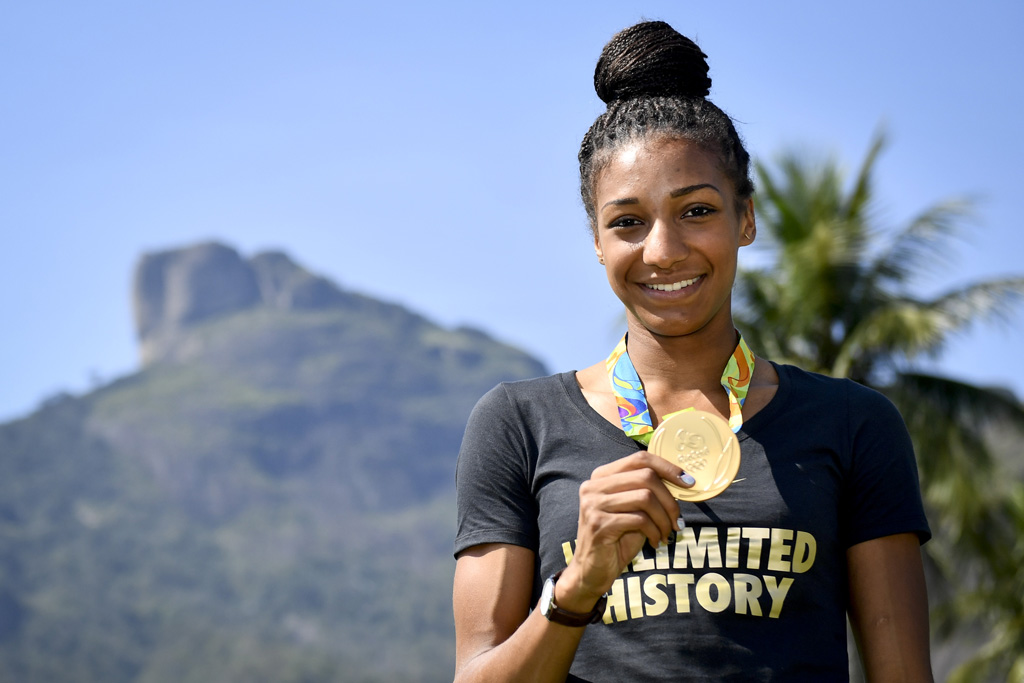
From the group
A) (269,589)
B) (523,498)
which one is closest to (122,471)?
(269,589)

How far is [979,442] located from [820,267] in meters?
3.49

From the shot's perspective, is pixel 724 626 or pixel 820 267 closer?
pixel 724 626

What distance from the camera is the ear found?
2.88 meters

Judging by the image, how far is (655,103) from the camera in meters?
2.81

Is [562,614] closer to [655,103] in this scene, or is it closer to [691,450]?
[691,450]

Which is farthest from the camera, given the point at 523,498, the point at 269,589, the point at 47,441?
the point at 47,441

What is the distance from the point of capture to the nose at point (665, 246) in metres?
2.66

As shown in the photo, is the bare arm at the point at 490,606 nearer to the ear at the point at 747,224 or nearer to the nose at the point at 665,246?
the nose at the point at 665,246

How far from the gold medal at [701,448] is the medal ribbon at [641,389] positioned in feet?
0.47

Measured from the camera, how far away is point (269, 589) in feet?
531

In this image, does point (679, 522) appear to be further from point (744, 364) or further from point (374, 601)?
point (374, 601)

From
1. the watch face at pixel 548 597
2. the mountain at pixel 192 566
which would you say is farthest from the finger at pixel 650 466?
the mountain at pixel 192 566

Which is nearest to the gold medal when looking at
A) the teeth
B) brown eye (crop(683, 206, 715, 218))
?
the teeth

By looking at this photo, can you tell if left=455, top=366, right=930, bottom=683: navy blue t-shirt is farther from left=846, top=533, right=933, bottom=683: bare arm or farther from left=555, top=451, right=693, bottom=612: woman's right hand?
left=555, top=451, right=693, bottom=612: woman's right hand
